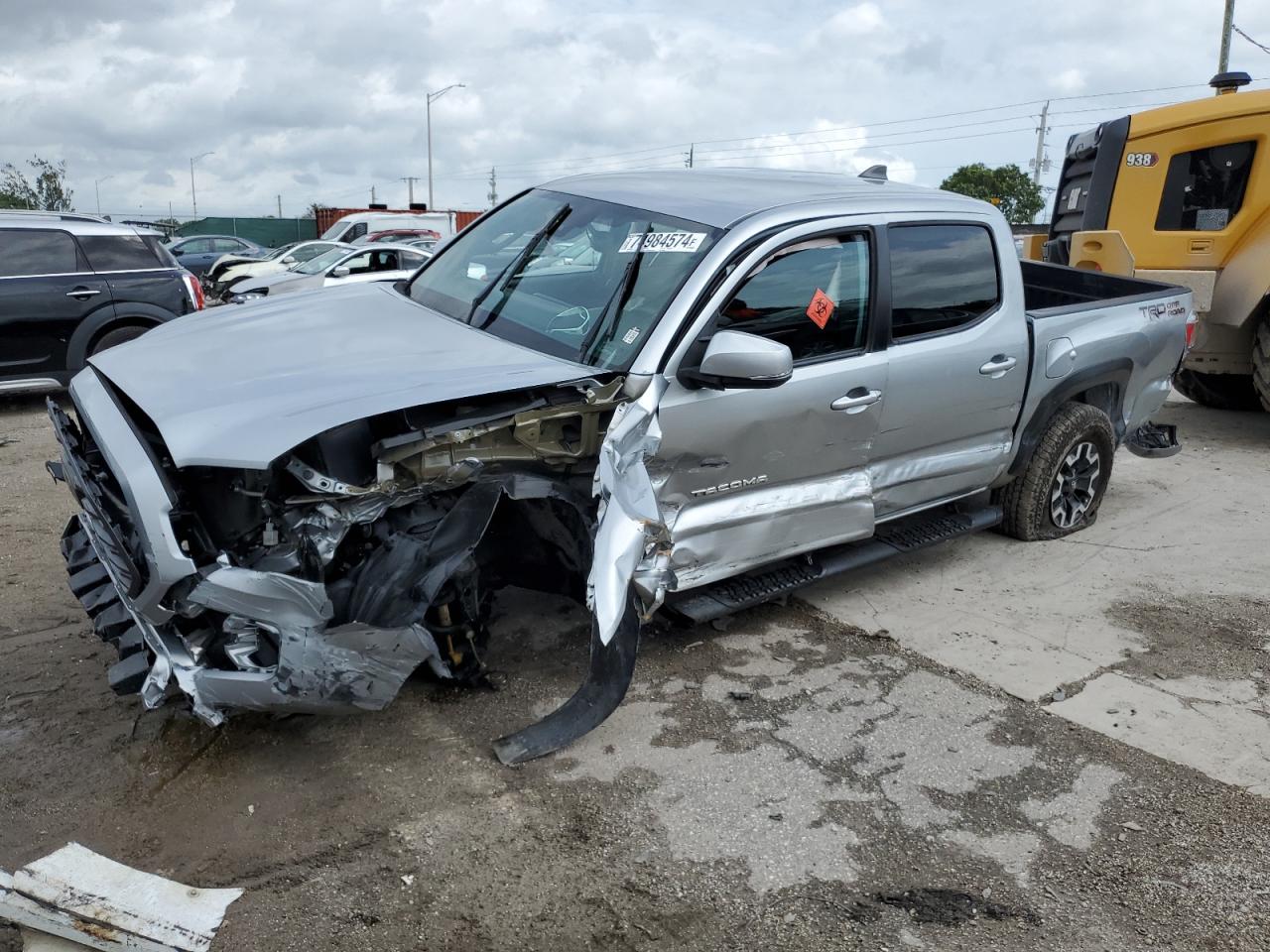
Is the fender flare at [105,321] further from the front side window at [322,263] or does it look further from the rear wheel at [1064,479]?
the rear wheel at [1064,479]

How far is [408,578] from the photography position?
3.36 metres

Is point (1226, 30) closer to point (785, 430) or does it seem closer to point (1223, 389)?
point (1223, 389)

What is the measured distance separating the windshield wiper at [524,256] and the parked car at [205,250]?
63.8 ft

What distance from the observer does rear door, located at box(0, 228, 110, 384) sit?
839cm

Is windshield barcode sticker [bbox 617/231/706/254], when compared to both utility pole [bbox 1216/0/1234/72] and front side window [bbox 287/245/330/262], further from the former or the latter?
utility pole [bbox 1216/0/1234/72]

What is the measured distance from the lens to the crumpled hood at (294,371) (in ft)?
9.75

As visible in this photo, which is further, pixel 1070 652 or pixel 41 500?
pixel 41 500

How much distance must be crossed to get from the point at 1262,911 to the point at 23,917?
335cm

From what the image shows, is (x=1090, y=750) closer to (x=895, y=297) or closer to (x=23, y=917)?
(x=895, y=297)

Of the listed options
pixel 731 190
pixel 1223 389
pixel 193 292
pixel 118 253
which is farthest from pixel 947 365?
pixel 118 253

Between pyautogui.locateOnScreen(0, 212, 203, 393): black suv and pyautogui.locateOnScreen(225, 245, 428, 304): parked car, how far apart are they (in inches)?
169

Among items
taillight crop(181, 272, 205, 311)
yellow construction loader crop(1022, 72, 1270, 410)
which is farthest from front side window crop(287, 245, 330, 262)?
yellow construction loader crop(1022, 72, 1270, 410)

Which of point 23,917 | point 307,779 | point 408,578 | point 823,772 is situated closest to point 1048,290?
point 823,772

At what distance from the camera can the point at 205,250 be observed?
2348cm
